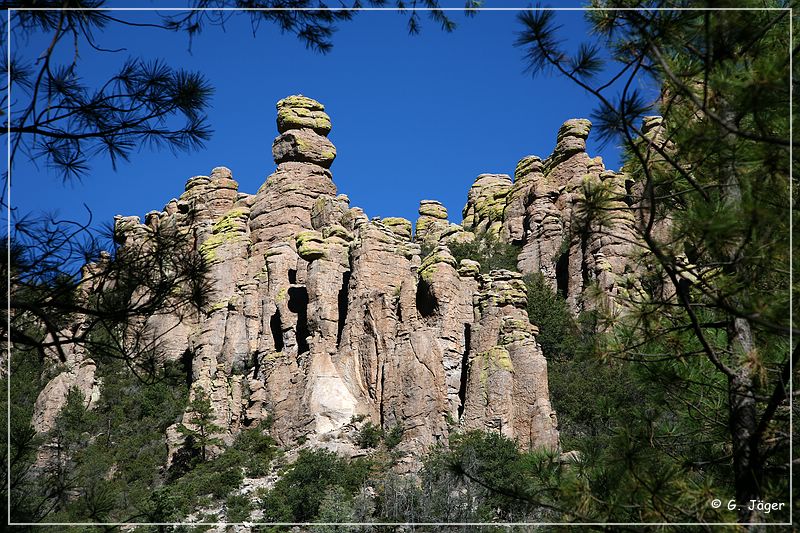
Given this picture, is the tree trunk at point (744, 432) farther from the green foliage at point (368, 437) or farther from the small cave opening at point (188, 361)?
the small cave opening at point (188, 361)

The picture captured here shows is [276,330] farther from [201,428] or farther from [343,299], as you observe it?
[201,428]

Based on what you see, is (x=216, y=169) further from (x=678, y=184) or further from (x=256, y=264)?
(x=678, y=184)

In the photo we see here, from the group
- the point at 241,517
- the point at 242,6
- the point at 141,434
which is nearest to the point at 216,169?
the point at 141,434

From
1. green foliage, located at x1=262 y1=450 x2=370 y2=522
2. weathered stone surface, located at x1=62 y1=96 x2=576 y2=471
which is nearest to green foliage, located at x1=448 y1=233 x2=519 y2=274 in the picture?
weathered stone surface, located at x1=62 y1=96 x2=576 y2=471

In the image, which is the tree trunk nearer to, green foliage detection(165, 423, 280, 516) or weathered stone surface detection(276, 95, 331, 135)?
green foliage detection(165, 423, 280, 516)

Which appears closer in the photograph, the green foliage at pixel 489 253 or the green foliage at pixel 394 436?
the green foliage at pixel 394 436

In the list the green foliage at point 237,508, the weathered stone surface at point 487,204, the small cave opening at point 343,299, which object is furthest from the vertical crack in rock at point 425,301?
the weathered stone surface at point 487,204

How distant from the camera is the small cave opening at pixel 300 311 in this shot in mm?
37031

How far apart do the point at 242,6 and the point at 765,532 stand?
527 cm

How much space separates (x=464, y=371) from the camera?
35656 mm

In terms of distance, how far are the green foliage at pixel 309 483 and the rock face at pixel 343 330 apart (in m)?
1.64

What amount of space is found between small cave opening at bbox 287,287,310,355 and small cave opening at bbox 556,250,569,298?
49.8 feet

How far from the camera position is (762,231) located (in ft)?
19.1

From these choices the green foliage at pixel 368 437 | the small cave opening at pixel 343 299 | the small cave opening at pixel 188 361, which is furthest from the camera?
the small cave opening at pixel 188 361
